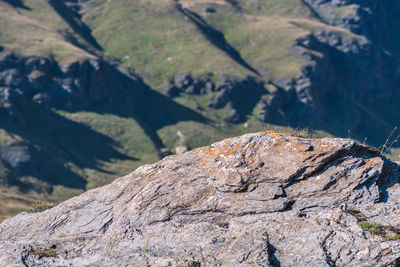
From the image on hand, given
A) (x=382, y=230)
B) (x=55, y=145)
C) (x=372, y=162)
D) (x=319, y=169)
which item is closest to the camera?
(x=382, y=230)

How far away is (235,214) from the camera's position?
13227mm

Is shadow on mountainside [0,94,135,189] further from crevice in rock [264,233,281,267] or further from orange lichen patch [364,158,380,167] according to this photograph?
crevice in rock [264,233,281,267]

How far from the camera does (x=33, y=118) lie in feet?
560

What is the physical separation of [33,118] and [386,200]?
17181cm

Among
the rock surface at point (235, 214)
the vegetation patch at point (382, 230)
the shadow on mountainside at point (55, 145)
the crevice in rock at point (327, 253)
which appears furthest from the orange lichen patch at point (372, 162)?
the shadow on mountainside at point (55, 145)

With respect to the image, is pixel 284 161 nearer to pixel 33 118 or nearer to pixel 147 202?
pixel 147 202

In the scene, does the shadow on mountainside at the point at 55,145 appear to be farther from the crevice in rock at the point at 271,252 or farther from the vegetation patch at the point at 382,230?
the vegetation patch at the point at 382,230

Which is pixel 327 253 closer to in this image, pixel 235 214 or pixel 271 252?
pixel 271 252

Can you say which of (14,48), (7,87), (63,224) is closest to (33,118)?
(7,87)

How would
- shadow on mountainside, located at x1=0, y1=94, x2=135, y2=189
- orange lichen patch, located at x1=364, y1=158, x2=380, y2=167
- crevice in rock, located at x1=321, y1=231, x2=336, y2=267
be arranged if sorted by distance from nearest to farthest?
crevice in rock, located at x1=321, y1=231, x2=336, y2=267 < orange lichen patch, located at x1=364, y1=158, x2=380, y2=167 < shadow on mountainside, located at x1=0, y1=94, x2=135, y2=189

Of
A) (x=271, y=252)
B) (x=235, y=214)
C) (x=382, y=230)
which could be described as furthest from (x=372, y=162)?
(x=271, y=252)

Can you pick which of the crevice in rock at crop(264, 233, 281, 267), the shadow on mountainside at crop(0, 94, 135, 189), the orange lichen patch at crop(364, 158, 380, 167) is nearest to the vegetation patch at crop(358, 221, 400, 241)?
the orange lichen patch at crop(364, 158, 380, 167)

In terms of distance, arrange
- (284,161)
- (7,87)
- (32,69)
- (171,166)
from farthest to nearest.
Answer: (32,69)
(7,87)
(171,166)
(284,161)

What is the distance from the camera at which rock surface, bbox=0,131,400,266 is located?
11391 millimetres
